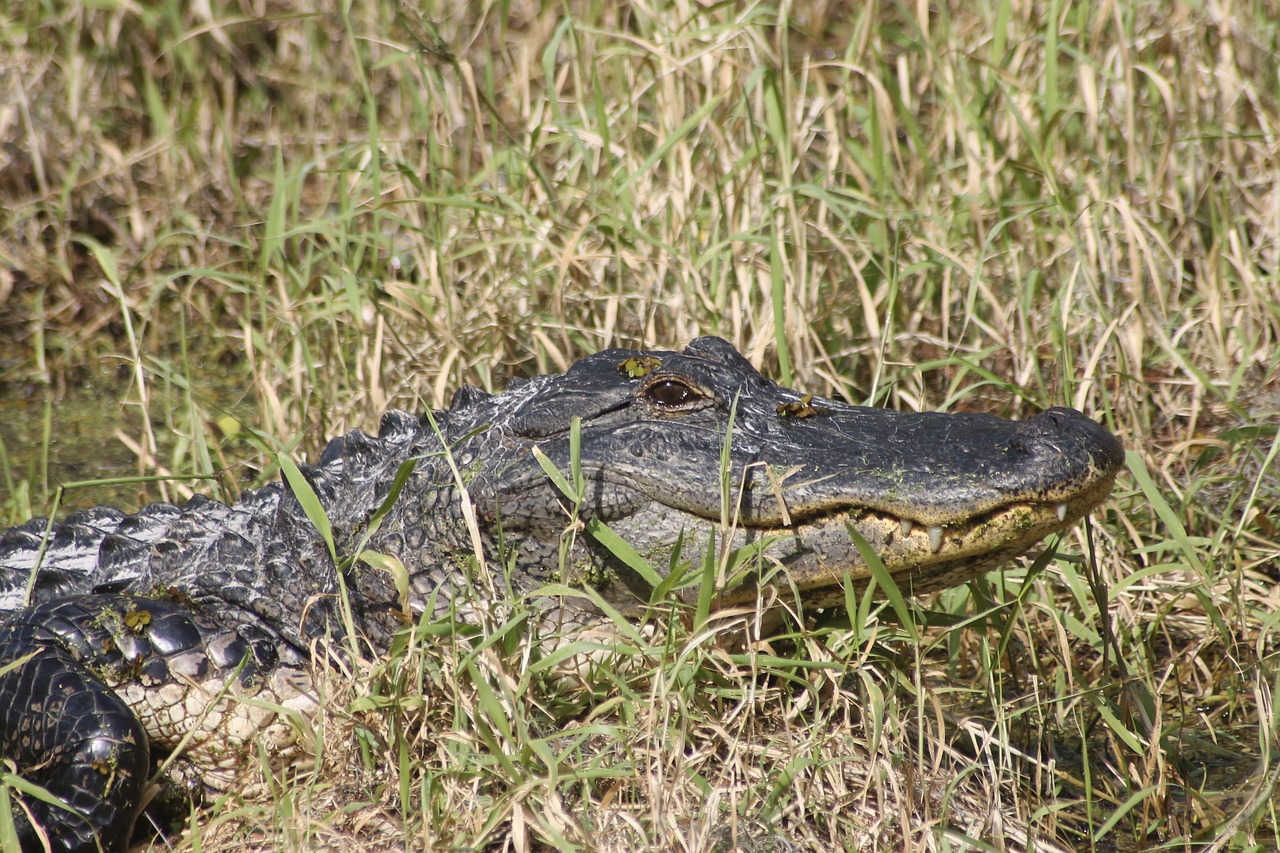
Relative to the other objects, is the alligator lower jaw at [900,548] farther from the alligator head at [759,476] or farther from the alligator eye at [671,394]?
the alligator eye at [671,394]

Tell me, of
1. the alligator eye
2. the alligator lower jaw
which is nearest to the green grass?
the alligator lower jaw

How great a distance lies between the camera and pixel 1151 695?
283 centimetres

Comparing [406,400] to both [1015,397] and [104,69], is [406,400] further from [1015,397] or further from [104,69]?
[104,69]

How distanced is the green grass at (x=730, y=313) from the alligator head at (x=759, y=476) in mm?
197

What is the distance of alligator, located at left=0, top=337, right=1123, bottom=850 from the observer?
2.49 metres

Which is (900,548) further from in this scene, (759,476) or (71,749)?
(71,749)

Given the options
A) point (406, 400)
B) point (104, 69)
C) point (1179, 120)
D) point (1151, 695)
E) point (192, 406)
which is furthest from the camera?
point (104, 69)

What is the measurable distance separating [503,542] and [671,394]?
51 cm

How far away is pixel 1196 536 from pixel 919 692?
1.39 m

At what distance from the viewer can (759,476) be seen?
266cm

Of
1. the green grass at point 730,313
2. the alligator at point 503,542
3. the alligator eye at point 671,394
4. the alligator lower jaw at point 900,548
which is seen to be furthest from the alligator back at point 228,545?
the alligator lower jaw at point 900,548

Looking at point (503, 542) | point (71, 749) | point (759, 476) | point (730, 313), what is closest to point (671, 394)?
point (759, 476)

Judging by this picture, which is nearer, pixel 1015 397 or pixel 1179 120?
pixel 1015 397

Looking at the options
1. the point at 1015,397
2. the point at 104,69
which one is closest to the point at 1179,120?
the point at 1015,397
